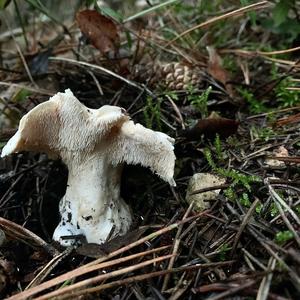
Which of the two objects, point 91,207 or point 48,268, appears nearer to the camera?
point 48,268

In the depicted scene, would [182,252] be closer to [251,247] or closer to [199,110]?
[251,247]

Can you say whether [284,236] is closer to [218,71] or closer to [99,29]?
[218,71]

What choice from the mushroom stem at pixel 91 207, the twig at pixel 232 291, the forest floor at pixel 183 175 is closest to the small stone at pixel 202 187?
the forest floor at pixel 183 175

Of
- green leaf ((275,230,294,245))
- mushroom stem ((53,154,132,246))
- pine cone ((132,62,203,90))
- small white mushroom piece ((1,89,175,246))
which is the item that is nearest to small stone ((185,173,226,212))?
small white mushroom piece ((1,89,175,246))

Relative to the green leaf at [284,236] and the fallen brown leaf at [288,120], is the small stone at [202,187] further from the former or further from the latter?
the fallen brown leaf at [288,120]

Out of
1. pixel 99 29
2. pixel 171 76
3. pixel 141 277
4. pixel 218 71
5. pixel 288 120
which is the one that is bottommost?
pixel 288 120

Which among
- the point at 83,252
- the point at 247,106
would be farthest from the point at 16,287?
the point at 247,106

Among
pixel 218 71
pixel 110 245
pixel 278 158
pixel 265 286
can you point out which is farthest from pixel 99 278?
pixel 218 71
